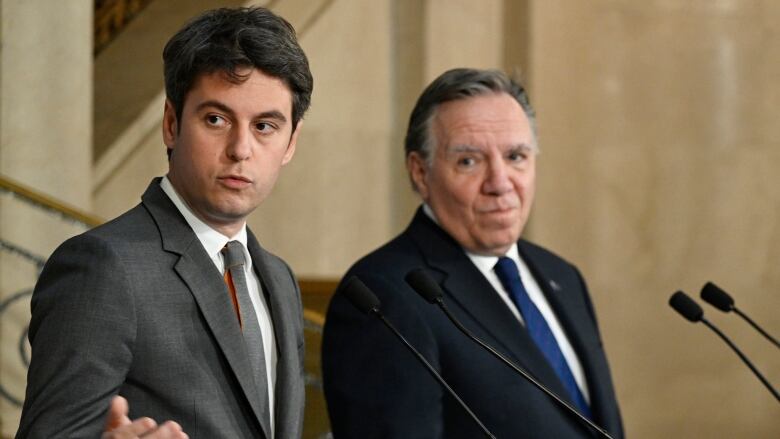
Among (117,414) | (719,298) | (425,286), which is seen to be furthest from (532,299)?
(117,414)

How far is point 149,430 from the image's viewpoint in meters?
2.05

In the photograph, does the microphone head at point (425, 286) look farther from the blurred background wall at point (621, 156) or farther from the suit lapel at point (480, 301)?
the blurred background wall at point (621, 156)

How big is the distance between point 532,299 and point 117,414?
185cm

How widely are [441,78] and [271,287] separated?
1.40 metres

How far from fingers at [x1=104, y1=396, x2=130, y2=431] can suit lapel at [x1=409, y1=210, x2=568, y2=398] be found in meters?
1.47

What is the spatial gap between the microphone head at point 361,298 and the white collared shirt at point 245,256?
30 cm

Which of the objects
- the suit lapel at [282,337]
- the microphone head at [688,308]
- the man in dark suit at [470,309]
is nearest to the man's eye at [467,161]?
the man in dark suit at [470,309]

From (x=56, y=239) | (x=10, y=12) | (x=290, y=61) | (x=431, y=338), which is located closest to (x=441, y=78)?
(x=431, y=338)

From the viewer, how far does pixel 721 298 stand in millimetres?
3301

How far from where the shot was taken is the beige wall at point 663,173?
7824 millimetres

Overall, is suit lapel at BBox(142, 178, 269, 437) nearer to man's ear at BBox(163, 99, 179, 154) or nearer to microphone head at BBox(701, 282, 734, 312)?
man's ear at BBox(163, 99, 179, 154)

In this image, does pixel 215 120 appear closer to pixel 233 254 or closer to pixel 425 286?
pixel 233 254

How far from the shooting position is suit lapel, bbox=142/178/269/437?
2.32m

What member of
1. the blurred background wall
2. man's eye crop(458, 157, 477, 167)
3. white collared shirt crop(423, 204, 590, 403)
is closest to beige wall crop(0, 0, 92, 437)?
the blurred background wall
